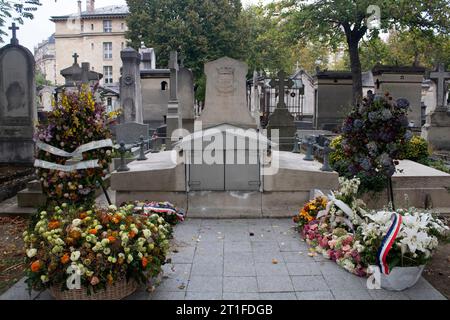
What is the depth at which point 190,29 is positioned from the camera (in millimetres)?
35281

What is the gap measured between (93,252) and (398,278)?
10.4 ft

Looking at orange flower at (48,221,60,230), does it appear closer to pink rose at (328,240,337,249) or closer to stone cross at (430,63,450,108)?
pink rose at (328,240,337,249)

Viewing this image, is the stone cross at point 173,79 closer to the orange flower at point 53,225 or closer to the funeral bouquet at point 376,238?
the funeral bouquet at point 376,238

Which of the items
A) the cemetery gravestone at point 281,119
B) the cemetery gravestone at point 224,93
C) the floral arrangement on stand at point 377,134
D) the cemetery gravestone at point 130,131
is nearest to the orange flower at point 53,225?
the floral arrangement on stand at point 377,134

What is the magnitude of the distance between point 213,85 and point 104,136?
428cm

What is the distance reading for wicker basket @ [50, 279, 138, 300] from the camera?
13.3 ft

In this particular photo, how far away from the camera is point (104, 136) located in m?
5.56

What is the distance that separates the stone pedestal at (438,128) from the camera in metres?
17.0

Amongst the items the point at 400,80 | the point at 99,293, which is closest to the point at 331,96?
the point at 400,80

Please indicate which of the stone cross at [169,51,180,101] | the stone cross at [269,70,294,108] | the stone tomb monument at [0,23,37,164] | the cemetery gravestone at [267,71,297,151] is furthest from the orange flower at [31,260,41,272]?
the stone cross at [269,70,294,108]

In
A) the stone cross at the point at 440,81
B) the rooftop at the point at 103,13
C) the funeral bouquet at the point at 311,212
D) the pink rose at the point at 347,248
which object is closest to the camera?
the pink rose at the point at 347,248

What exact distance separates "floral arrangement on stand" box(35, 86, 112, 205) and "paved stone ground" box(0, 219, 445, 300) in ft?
3.99

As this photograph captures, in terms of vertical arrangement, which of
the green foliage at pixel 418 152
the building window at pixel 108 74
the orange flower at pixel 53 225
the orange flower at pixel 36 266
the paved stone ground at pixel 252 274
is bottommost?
the paved stone ground at pixel 252 274

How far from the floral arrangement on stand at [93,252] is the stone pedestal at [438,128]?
15.5 metres
